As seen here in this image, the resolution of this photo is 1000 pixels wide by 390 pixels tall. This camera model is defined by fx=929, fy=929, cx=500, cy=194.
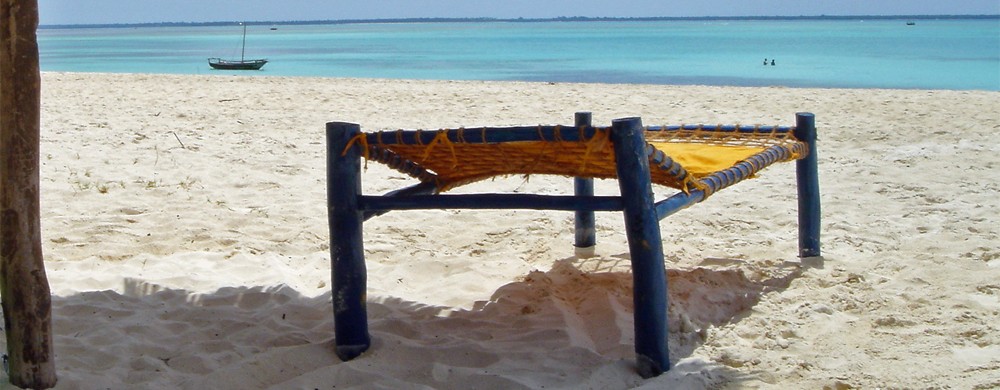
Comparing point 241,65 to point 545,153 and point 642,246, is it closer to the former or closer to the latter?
point 545,153

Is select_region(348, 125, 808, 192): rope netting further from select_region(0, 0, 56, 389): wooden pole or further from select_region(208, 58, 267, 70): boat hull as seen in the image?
select_region(208, 58, 267, 70): boat hull

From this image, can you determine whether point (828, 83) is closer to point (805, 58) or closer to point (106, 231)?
point (805, 58)

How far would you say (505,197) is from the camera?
257cm

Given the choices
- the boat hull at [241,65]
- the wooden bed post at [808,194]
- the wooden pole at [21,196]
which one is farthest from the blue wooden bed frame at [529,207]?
the boat hull at [241,65]

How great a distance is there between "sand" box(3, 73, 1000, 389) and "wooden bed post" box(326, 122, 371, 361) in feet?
0.22

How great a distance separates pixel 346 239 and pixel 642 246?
2.68ft

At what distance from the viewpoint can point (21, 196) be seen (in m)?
2.12

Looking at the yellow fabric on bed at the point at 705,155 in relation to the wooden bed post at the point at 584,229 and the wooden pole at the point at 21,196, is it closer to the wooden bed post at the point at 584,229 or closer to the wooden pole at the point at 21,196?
the wooden bed post at the point at 584,229

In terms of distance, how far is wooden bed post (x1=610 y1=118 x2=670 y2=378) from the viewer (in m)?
2.36

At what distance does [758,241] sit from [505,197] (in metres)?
1.82

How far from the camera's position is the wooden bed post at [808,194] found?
367 cm

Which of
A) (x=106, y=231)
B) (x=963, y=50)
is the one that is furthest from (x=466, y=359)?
(x=963, y=50)

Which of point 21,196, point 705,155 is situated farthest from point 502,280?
point 21,196

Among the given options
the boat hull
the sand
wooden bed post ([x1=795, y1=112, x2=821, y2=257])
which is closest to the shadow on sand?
the sand
